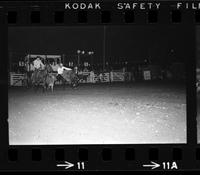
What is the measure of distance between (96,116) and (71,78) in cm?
40

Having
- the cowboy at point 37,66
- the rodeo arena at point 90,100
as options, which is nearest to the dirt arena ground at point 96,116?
the rodeo arena at point 90,100

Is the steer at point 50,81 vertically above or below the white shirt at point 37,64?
below

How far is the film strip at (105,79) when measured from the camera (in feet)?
22.6

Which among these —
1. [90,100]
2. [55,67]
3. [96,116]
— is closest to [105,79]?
[90,100]

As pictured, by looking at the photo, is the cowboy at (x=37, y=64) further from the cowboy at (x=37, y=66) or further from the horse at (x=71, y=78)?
the horse at (x=71, y=78)

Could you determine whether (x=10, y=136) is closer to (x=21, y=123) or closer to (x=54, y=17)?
(x=21, y=123)

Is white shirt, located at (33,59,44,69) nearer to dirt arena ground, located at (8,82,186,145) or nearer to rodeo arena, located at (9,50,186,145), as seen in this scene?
rodeo arena, located at (9,50,186,145)

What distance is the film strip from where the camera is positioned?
22.6 ft

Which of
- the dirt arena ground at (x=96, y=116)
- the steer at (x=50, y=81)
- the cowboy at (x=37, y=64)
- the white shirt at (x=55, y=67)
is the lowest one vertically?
the dirt arena ground at (x=96, y=116)

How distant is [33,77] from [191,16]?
1490 millimetres

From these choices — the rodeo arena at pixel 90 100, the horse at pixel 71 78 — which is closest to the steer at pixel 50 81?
the rodeo arena at pixel 90 100

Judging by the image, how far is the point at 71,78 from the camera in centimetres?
693

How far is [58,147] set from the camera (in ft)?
22.8

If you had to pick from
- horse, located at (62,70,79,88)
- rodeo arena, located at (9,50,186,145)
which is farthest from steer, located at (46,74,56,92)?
horse, located at (62,70,79,88)
